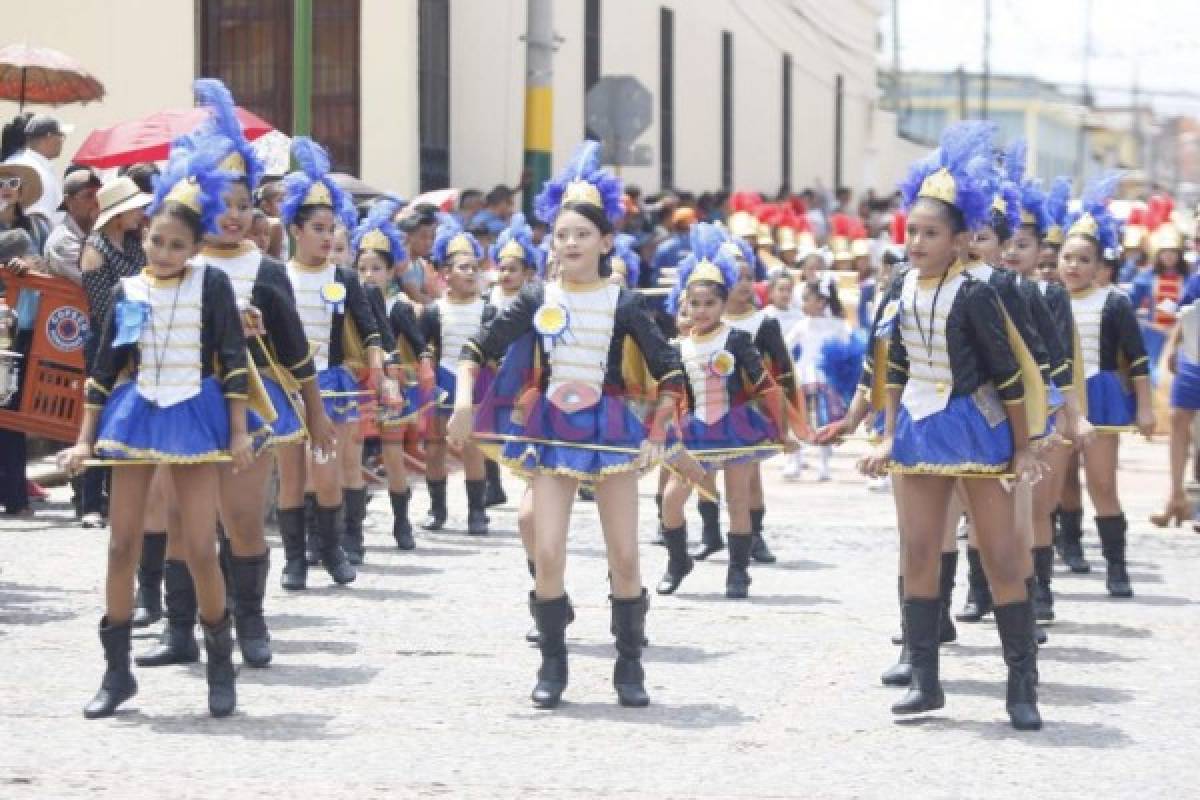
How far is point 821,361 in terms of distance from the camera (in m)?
20.0

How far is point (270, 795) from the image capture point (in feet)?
24.8

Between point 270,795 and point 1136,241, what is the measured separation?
71.4ft

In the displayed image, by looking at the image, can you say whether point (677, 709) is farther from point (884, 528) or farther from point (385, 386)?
point (884, 528)

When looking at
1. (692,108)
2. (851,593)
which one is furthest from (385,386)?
(692,108)

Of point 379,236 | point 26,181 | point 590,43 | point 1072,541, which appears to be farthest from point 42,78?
point 590,43

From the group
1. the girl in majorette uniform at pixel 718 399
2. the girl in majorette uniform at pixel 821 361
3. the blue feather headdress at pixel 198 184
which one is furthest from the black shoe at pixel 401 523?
the girl in majorette uniform at pixel 821 361

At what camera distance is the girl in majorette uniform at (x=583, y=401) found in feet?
30.6

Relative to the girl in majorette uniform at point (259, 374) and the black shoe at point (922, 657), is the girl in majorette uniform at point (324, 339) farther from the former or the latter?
the black shoe at point (922, 657)

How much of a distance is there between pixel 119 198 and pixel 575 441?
4.09 m

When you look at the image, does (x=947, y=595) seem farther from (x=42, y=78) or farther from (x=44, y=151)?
(x=42, y=78)

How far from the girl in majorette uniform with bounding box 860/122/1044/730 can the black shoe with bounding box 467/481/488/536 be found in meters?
6.40

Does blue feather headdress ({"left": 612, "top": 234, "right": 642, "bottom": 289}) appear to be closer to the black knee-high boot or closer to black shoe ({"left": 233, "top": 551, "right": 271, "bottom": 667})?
the black knee-high boot

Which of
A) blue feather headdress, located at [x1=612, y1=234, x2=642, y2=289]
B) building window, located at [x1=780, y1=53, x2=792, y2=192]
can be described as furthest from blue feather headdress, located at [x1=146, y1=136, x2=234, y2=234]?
building window, located at [x1=780, y1=53, x2=792, y2=192]

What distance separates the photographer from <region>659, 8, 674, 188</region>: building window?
122 feet
